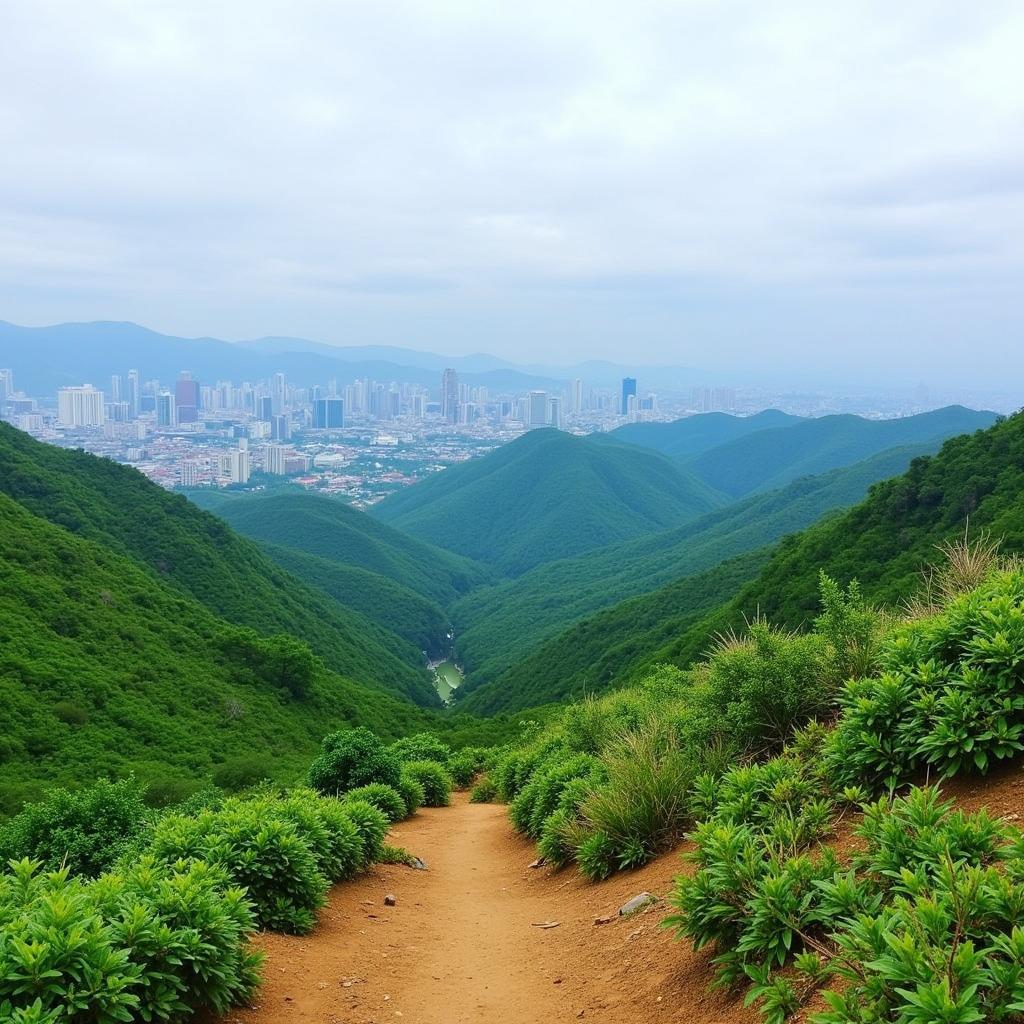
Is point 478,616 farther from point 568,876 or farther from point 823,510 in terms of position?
point 568,876

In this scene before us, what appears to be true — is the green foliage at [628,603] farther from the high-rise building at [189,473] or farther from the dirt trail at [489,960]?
the high-rise building at [189,473]

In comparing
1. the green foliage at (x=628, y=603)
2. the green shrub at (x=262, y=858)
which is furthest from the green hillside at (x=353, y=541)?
the green shrub at (x=262, y=858)

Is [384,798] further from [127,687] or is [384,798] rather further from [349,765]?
[127,687]

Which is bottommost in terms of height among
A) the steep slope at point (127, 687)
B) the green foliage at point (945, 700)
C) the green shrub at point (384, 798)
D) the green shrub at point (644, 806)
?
the steep slope at point (127, 687)

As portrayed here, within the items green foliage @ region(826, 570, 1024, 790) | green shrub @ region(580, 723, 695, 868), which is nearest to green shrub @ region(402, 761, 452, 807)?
green shrub @ region(580, 723, 695, 868)

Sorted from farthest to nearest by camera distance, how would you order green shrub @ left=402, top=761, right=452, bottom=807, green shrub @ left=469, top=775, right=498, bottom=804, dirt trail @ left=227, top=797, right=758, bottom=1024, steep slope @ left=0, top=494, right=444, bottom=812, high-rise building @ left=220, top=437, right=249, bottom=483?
high-rise building @ left=220, top=437, right=249, bottom=483
steep slope @ left=0, top=494, right=444, bottom=812
green shrub @ left=469, top=775, right=498, bottom=804
green shrub @ left=402, top=761, right=452, bottom=807
dirt trail @ left=227, top=797, right=758, bottom=1024

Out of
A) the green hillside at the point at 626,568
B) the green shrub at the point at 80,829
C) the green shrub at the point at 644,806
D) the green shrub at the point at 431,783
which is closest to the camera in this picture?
the green shrub at the point at 644,806

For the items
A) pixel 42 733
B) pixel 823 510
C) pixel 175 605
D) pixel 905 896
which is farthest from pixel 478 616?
pixel 905 896

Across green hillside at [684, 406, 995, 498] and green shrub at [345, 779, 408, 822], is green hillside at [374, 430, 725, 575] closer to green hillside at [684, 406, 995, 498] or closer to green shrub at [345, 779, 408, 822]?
green hillside at [684, 406, 995, 498]
